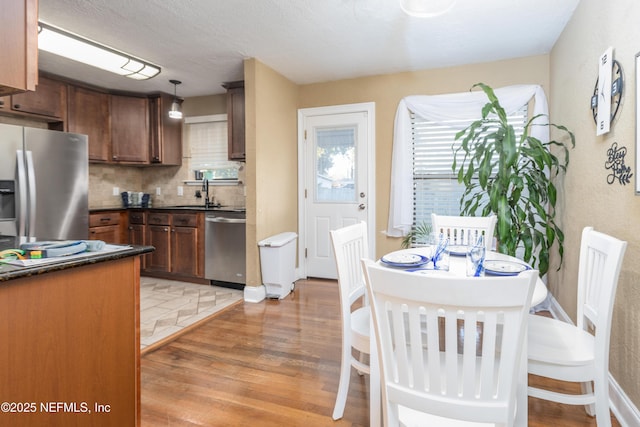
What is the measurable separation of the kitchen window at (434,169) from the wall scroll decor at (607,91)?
163 cm

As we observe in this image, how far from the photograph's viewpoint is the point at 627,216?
1780mm

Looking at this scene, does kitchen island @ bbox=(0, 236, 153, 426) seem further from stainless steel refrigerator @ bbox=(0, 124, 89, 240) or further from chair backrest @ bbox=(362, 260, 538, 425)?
stainless steel refrigerator @ bbox=(0, 124, 89, 240)

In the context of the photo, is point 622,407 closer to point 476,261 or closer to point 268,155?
point 476,261

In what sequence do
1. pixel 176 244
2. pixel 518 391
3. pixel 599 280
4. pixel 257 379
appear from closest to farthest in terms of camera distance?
pixel 518 391, pixel 599 280, pixel 257 379, pixel 176 244

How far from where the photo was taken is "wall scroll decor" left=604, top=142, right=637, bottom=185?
5.88ft

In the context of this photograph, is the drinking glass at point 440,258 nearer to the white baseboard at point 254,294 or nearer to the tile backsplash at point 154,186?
the white baseboard at point 254,294

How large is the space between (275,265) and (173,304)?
1.09m

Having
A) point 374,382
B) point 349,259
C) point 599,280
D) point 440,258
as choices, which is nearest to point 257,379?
point 349,259

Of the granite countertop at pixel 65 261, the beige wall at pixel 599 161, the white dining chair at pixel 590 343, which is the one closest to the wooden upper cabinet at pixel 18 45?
the granite countertop at pixel 65 261

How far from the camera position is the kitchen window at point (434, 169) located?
3848 millimetres

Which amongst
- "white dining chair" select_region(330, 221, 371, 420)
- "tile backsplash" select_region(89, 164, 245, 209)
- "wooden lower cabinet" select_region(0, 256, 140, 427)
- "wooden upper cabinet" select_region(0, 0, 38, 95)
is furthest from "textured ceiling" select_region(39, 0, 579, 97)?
"wooden lower cabinet" select_region(0, 256, 140, 427)

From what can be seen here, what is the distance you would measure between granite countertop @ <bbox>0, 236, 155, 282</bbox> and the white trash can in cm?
211

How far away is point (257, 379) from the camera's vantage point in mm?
2121

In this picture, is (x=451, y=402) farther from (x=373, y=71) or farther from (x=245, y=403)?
(x=373, y=71)
